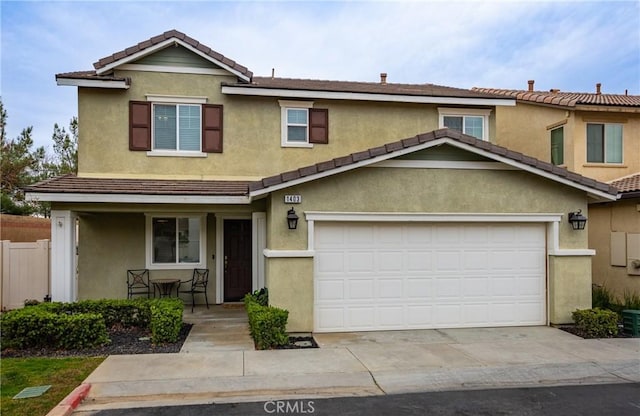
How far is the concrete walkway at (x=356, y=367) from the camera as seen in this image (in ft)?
20.7

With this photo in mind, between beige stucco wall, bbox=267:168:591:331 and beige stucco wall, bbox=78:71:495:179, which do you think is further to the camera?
beige stucco wall, bbox=78:71:495:179

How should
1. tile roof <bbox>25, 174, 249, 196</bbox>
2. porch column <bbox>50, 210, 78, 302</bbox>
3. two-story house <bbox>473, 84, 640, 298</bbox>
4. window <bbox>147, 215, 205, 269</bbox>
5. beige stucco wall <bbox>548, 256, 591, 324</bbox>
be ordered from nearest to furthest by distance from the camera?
beige stucco wall <bbox>548, 256, 591, 324</bbox>, tile roof <bbox>25, 174, 249, 196</bbox>, porch column <bbox>50, 210, 78, 302</bbox>, two-story house <bbox>473, 84, 640, 298</bbox>, window <bbox>147, 215, 205, 269</bbox>

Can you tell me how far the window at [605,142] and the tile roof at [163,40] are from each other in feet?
35.2

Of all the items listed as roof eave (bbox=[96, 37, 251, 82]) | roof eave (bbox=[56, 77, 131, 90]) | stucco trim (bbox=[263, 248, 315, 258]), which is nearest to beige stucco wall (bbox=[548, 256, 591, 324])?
stucco trim (bbox=[263, 248, 315, 258])

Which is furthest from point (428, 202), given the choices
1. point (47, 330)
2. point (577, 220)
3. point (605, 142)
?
point (605, 142)

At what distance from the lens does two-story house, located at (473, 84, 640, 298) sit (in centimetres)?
1238

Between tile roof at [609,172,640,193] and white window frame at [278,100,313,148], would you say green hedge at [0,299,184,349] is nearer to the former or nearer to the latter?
white window frame at [278,100,313,148]

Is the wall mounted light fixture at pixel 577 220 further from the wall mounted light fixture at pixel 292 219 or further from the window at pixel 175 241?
the window at pixel 175 241

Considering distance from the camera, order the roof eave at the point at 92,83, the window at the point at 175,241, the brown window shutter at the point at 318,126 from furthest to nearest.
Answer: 1. the brown window shutter at the point at 318,126
2. the window at the point at 175,241
3. the roof eave at the point at 92,83

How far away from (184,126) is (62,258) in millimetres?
4602

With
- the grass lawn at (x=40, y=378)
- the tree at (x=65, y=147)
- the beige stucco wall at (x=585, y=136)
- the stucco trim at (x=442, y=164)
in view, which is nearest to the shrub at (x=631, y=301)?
the beige stucco wall at (x=585, y=136)

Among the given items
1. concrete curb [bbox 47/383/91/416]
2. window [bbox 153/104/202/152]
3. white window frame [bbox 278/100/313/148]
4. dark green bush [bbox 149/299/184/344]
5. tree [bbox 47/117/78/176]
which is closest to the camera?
concrete curb [bbox 47/383/91/416]

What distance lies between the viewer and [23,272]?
12.6 meters

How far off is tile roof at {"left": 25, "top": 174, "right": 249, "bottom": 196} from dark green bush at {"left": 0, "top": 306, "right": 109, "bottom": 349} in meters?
2.97
